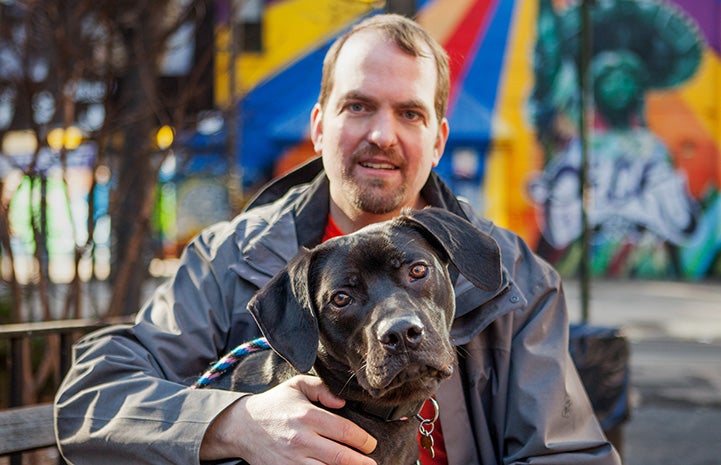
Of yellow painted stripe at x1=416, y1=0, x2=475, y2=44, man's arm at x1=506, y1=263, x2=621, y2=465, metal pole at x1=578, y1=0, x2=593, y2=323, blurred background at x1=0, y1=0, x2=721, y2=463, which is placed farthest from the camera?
yellow painted stripe at x1=416, y1=0, x2=475, y2=44

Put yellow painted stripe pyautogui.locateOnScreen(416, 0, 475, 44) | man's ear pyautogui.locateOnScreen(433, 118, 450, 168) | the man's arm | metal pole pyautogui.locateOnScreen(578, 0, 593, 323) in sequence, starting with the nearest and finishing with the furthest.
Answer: the man's arm
man's ear pyautogui.locateOnScreen(433, 118, 450, 168)
metal pole pyautogui.locateOnScreen(578, 0, 593, 323)
yellow painted stripe pyautogui.locateOnScreen(416, 0, 475, 44)

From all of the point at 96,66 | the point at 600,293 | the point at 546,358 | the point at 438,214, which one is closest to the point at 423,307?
the point at 438,214

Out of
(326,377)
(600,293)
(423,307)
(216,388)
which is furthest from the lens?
(600,293)

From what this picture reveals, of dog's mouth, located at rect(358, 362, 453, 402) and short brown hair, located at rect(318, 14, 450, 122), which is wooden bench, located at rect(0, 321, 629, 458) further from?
dog's mouth, located at rect(358, 362, 453, 402)

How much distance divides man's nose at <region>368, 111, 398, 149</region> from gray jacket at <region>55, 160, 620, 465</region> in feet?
1.06

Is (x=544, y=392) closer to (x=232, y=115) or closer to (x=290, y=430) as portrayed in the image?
(x=290, y=430)

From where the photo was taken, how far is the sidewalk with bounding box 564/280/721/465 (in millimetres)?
6891

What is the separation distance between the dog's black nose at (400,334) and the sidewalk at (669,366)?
3.47m

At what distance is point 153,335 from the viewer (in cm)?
290

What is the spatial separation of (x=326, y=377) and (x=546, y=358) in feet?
2.57

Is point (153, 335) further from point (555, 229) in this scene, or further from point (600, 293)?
point (555, 229)

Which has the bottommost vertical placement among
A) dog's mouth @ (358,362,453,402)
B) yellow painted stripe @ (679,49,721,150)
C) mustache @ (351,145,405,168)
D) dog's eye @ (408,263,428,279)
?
dog's mouth @ (358,362,453,402)

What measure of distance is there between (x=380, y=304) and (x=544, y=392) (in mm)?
809

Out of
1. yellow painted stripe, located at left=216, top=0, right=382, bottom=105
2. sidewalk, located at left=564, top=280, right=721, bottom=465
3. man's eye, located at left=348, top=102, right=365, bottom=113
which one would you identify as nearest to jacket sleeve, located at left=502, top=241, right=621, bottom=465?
man's eye, located at left=348, top=102, right=365, bottom=113
